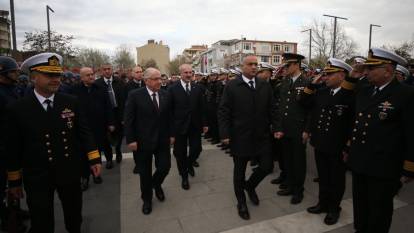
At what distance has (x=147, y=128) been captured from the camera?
13.8 ft

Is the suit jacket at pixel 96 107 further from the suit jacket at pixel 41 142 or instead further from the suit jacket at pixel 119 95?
the suit jacket at pixel 41 142

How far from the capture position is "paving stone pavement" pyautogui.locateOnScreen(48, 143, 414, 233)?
12.2ft

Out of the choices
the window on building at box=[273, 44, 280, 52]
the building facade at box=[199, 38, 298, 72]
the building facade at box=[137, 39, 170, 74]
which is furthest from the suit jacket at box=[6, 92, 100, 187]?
the window on building at box=[273, 44, 280, 52]

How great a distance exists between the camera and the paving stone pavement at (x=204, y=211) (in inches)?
146

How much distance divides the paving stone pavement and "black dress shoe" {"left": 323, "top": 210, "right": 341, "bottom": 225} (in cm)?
7

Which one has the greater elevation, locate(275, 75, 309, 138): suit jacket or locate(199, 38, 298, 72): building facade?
locate(199, 38, 298, 72): building facade

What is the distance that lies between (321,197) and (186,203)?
2.07m

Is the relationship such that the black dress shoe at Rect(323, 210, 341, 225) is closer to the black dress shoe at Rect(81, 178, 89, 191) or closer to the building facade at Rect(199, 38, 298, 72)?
the black dress shoe at Rect(81, 178, 89, 191)

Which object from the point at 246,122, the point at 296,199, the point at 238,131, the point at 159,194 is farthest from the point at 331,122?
the point at 159,194

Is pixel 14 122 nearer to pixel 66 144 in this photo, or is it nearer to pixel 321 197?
pixel 66 144

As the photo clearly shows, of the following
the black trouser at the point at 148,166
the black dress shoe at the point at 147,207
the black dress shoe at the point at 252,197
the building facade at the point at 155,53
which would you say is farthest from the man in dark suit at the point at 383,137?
the building facade at the point at 155,53

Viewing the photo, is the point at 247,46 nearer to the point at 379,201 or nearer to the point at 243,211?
the point at 243,211

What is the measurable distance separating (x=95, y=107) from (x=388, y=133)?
5019mm

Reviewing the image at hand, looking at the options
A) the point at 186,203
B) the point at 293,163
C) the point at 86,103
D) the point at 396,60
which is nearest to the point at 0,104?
the point at 86,103
